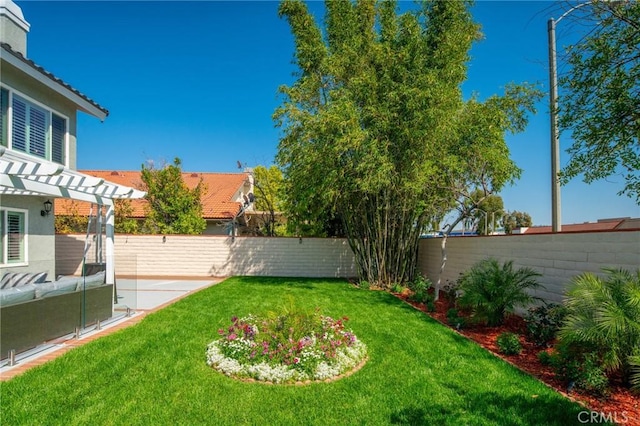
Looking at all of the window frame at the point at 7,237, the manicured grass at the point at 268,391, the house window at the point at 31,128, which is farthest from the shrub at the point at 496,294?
the house window at the point at 31,128

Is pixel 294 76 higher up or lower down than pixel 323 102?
higher up

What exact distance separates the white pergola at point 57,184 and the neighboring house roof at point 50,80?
1631 millimetres

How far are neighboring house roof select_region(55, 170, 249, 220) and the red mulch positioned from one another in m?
12.5

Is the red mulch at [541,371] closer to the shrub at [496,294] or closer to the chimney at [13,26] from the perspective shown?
the shrub at [496,294]

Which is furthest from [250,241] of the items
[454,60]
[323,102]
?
[454,60]

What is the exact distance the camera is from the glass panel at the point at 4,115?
704 cm

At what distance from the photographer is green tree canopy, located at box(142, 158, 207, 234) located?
1368 centimetres

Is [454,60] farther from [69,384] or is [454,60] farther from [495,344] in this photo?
[69,384]

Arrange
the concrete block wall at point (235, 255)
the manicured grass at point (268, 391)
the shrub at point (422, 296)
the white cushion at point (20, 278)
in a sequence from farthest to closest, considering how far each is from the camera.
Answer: the concrete block wall at point (235, 255) < the shrub at point (422, 296) < the white cushion at point (20, 278) < the manicured grass at point (268, 391)

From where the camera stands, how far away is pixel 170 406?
3.21 m

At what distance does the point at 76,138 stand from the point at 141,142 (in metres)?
8.44

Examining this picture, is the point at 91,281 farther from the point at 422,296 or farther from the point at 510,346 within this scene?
the point at 422,296

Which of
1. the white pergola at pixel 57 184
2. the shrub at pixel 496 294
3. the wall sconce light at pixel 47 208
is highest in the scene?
the white pergola at pixel 57 184

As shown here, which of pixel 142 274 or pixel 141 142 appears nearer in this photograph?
pixel 142 274
